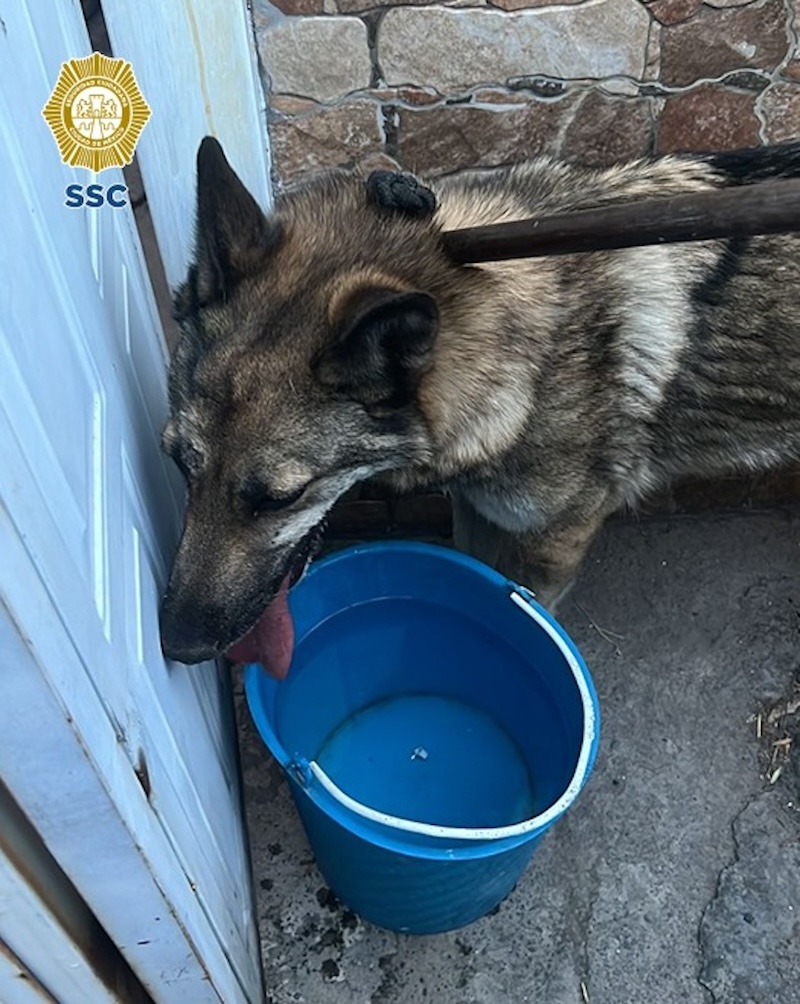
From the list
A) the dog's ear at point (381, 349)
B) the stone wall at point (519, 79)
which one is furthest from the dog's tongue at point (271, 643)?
the stone wall at point (519, 79)

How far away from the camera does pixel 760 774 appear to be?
228cm

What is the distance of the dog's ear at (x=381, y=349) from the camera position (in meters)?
1.32

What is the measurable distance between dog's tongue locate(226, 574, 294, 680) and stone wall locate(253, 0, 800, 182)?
1040 mm

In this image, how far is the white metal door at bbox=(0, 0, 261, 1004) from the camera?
33.1 inches

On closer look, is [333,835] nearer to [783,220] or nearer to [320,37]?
[783,220]

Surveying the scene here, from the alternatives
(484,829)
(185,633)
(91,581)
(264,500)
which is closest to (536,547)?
(484,829)

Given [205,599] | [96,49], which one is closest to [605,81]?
[96,49]

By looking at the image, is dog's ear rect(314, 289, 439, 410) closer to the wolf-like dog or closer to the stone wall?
the wolf-like dog

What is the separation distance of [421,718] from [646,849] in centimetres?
60

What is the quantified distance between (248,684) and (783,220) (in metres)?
1.24

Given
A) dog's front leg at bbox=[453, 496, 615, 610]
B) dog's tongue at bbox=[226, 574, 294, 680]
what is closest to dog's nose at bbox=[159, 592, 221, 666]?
dog's tongue at bbox=[226, 574, 294, 680]

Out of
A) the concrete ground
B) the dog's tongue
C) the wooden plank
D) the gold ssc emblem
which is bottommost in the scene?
the concrete ground

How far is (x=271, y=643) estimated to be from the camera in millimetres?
1801

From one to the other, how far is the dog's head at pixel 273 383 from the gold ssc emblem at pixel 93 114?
0.54 feet
